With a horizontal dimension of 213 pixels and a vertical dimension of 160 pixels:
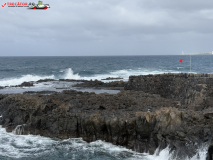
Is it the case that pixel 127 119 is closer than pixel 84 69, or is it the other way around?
pixel 127 119

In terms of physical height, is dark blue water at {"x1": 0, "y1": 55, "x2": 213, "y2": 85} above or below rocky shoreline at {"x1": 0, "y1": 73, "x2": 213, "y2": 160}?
above

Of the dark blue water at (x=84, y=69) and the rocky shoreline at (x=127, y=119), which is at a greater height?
the dark blue water at (x=84, y=69)

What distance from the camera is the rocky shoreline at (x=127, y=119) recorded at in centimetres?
1073

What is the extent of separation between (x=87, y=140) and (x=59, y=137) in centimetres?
162

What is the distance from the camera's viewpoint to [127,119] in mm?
12062

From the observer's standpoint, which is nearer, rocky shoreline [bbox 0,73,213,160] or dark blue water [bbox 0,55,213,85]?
rocky shoreline [bbox 0,73,213,160]

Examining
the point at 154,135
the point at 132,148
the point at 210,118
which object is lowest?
the point at 132,148

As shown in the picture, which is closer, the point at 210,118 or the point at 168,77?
the point at 210,118

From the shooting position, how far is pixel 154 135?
11328mm

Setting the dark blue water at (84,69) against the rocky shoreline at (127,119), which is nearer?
the rocky shoreline at (127,119)

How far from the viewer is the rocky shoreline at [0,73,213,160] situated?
10.7 metres

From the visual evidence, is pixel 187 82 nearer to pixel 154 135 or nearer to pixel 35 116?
pixel 154 135

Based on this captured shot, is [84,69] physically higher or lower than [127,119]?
higher

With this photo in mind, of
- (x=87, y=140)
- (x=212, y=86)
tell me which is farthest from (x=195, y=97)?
(x=87, y=140)
